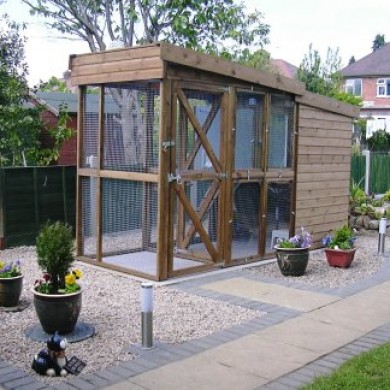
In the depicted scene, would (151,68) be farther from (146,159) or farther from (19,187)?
(19,187)

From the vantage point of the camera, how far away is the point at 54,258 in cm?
481

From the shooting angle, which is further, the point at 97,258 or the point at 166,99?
the point at 97,258

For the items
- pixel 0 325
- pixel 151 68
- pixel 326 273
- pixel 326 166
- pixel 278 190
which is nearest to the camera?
pixel 0 325

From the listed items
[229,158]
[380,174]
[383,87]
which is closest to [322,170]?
[229,158]

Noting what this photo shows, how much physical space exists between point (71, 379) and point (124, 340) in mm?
872

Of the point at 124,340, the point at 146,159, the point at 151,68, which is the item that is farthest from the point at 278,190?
the point at 124,340

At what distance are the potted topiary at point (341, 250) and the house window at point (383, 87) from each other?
40.4m

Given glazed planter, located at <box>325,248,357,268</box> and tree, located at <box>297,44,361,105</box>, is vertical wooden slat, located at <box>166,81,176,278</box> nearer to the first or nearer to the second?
glazed planter, located at <box>325,248,357,268</box>

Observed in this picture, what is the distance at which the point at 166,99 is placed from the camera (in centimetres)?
675

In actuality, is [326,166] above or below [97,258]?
above

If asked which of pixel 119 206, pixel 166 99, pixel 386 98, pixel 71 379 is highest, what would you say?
pixel 386 98

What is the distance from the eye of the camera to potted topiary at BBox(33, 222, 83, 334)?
4.73m

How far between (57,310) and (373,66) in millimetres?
45899

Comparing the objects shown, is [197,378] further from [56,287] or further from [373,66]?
[373,66]
